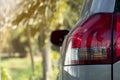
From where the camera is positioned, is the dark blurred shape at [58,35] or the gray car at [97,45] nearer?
the gray car at [97,45]

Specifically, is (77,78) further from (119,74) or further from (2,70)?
(2,70)

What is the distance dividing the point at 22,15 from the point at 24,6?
23 cm

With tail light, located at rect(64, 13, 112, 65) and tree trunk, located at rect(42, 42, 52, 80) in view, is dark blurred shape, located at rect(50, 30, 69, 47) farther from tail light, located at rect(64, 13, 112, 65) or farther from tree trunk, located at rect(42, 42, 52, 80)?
tree trunk, located at rect(42, 42, 52, 80)

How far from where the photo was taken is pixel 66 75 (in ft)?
9.76

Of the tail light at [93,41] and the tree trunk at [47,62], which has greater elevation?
the tail light at [93,41]

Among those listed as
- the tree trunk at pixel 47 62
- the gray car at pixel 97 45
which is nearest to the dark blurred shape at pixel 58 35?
the gray car at pixel 97 45

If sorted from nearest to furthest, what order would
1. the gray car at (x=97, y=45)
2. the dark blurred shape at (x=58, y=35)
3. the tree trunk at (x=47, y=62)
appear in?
the gray car at (x=97, y=45) → the dark blurred shape at (x=58, y=35) → the tree trunk at (x=47, y=62)

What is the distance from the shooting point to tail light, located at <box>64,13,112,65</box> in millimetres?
2805

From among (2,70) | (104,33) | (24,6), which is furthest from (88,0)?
(2,70)

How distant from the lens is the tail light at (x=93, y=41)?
2.80m

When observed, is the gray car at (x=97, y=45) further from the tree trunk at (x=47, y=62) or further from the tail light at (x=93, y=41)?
the tree trunk at (x=47, y=62)

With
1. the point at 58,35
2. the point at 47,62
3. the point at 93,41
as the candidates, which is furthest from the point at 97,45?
the point at 47,62

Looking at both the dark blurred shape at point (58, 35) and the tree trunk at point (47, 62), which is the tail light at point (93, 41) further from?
the tree trunk at point (47, 62)

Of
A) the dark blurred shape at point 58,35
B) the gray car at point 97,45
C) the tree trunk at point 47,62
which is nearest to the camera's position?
the gray car at point 97,45
